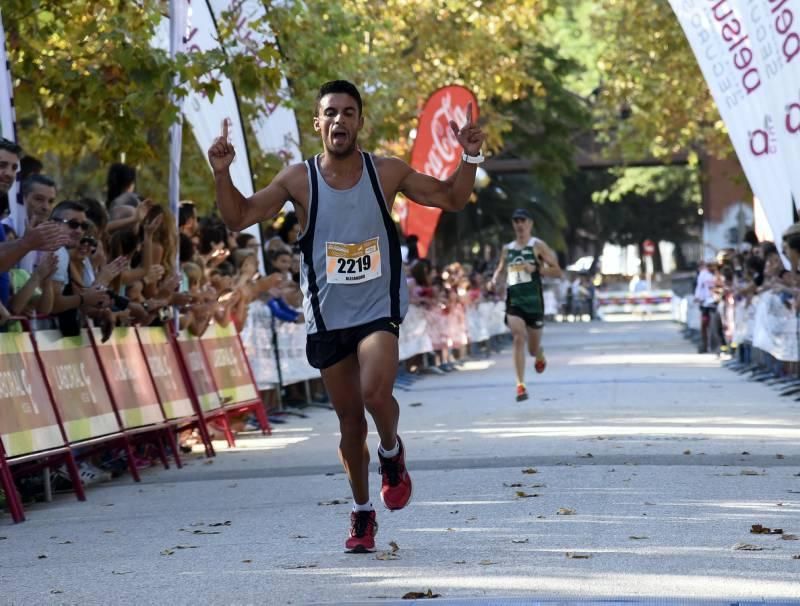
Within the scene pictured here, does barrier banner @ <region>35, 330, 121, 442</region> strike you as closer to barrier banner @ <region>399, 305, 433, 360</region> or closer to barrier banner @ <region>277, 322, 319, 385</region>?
barrier banner @ <region>277, 322, 319, 385</region>

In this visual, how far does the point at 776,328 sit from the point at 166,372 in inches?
379

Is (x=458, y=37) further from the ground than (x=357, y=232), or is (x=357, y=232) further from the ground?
(x=458, y=37)

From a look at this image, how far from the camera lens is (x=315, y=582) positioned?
294 inches

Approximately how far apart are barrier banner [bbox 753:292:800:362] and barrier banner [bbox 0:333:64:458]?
37.2 feet

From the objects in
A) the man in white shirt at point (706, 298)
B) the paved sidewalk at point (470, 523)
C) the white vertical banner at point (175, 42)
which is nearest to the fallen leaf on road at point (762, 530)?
the paved sidewalk at point (470, 523)

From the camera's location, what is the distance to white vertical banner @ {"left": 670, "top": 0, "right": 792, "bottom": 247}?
682 inches

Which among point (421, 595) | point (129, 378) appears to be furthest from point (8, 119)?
point (421, 595)

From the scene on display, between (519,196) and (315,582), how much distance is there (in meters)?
57.5

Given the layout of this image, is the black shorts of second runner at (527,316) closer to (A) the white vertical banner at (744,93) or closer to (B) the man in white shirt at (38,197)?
(A) the white vertical banner at (744,93)

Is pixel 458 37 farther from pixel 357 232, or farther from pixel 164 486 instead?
pixel 357 232

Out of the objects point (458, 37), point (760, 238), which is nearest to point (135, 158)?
point (760, 238)

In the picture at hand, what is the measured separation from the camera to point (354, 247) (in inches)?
325

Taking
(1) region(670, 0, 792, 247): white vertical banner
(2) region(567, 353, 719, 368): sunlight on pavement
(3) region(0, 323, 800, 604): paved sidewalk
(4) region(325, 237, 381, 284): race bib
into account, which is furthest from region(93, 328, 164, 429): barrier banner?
(2) region(567, 353, 719, 368): sunlight on pavement

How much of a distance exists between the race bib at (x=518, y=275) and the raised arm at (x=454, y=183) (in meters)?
11.6
